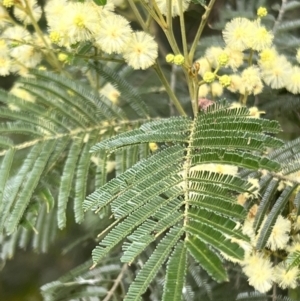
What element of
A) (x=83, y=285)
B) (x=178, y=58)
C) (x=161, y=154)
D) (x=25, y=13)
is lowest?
(x=83, y=285)

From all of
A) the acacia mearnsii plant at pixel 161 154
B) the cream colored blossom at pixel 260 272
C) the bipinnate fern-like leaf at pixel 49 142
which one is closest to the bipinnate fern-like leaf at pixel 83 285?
the acacia mearnsii plant at pixel 161 154

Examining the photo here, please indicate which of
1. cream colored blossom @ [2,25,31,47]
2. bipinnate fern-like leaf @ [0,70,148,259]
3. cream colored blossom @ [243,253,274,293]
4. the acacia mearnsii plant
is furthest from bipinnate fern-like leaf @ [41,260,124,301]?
cream colored blossom @ [2,25,31,47]

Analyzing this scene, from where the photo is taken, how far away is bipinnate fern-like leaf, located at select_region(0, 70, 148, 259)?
1.83 ft

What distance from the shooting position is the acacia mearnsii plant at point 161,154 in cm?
34

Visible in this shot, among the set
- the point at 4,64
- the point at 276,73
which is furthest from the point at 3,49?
the point at 276,73

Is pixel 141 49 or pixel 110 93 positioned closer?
pixel 141 49

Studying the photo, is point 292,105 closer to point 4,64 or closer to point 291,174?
point 291,174

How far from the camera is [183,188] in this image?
1.21 feet

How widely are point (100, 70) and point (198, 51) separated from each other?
236mm

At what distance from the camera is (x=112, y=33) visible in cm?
50

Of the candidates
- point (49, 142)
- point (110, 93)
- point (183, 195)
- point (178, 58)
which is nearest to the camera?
point (183, 195)

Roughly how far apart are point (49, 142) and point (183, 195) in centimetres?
29

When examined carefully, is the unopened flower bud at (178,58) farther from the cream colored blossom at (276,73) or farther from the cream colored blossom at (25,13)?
the cream colored blossom at (25,13)

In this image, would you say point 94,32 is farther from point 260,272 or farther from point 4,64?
point 260,272
